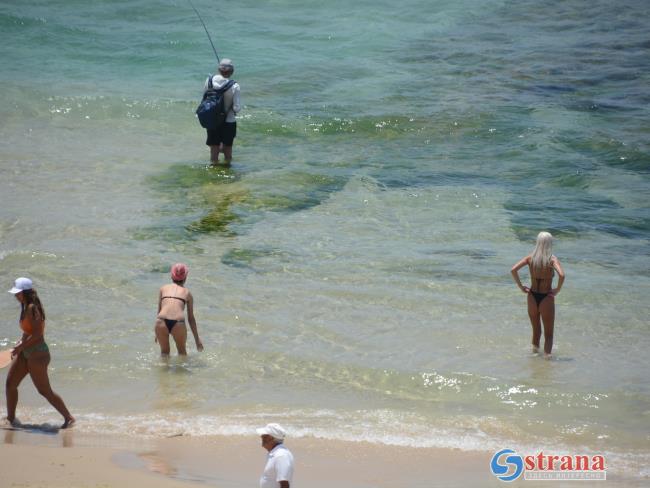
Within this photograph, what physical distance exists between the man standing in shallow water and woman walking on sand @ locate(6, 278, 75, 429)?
23.5 ft

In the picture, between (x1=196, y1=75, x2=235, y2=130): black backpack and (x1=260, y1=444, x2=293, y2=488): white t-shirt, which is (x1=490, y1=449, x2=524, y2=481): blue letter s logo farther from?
(x1=196, y1=75, x2=235, y2=130): black backpack

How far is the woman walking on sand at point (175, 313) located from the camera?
914 cm

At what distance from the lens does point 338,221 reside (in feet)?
44.9

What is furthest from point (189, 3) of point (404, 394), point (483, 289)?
point (404, 394)

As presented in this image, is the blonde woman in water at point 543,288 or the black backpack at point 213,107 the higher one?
the black backpack at point 213,107

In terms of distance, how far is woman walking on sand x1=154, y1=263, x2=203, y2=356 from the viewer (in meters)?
9.14

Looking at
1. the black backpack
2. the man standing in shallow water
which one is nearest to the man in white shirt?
the man standing in shallow water

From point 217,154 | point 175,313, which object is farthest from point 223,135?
point 175,313

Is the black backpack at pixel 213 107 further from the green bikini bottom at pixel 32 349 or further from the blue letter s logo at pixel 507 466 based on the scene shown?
the blue letter s logo at pixel 507 466

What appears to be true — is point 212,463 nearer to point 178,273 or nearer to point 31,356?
point 31,356

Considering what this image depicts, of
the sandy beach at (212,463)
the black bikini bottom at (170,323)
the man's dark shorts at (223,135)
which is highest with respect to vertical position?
the man's dark shorts at (223,135)
